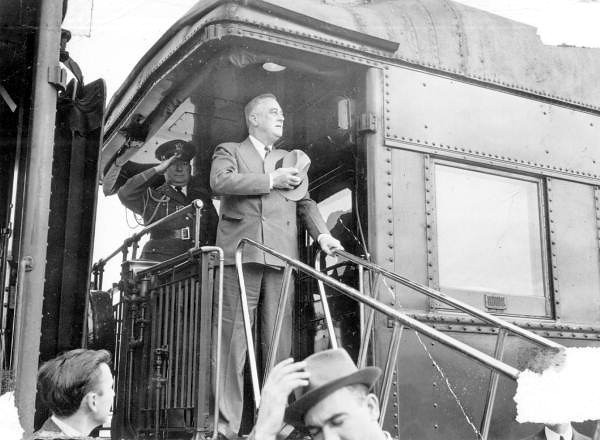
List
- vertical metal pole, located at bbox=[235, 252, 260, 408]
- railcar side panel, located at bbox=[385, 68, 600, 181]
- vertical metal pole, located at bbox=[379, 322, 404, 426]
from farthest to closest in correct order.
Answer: railcar side panel, located at bbox=[385, 68, 600, 181] → vertical metal pole, located at bbox=[235, 252, 260, 408] → vertical metal pole, located at bbox=[379, 322, 404, 426]

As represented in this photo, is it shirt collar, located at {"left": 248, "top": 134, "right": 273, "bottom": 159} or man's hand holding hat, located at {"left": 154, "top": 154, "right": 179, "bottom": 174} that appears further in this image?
man's hand holding hat, located at {"left": 154, "top": 154, "right": 179, "bottom": 174}

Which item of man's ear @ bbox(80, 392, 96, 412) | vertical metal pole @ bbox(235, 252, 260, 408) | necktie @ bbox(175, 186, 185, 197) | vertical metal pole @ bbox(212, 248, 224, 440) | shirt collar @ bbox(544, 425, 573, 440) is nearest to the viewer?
man's ear @ bbox(80, 392, 96, 412)

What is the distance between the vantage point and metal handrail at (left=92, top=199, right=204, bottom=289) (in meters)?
4.74

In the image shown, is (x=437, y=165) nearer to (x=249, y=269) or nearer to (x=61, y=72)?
(x=249, y=269)

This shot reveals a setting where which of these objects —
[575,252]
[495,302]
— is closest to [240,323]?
[495,302]

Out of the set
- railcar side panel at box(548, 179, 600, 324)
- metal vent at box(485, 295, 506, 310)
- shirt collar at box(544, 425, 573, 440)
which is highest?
railcar side panel at box(548, 179, 600, 324)

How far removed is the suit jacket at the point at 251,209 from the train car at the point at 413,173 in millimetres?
308

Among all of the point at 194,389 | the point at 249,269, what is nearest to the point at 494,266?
the point at 249,269

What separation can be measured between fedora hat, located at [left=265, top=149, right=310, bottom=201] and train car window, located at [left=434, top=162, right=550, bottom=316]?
0.83 metres

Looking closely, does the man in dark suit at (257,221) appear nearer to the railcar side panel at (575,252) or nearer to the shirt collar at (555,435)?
the shirt collar at (555,435)

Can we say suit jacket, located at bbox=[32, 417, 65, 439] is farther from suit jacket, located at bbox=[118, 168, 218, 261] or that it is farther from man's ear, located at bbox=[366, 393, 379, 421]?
suit jacket, located at bbox=[118, 168, 218, 261]

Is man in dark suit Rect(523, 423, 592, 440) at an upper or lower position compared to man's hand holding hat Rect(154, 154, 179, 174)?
lower

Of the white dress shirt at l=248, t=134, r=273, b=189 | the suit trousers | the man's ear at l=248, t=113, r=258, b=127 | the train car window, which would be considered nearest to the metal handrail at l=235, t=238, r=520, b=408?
the suit trousers

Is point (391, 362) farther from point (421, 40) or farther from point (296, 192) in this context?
point (421, 40)
